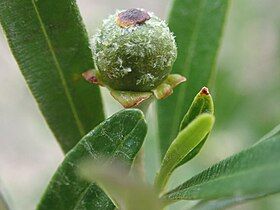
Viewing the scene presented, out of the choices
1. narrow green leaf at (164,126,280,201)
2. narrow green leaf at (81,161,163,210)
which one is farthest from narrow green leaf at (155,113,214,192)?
narrow green leaf at (81,161,163,210)

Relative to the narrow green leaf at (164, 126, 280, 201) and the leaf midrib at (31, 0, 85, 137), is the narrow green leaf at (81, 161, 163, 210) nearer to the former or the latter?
the narrow green leaf at (164, 126, 280, 201)

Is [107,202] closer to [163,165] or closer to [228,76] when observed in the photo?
[163,165]

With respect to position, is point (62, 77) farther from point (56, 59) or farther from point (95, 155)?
point (95, 155)

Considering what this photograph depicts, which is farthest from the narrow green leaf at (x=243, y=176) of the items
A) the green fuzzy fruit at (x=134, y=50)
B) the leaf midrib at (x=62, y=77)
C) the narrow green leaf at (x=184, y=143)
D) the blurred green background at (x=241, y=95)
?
the blurred green background at (x=241, y=95)

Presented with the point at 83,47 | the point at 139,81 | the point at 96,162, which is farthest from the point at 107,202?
the point at 83,47

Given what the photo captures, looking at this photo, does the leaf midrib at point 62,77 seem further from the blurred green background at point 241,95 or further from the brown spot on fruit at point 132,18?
the blurred green background at point 241,95
